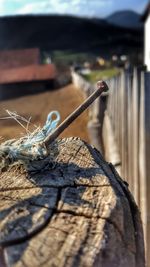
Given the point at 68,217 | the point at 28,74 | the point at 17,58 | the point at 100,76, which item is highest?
the point at 17,58

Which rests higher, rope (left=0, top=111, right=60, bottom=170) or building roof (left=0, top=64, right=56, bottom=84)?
building roof (left=0, top=64, right=56, bottom=84)

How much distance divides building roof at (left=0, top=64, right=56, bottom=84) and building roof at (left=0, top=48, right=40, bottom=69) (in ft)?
1.25

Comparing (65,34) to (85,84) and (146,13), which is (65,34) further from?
Result: (146,13)

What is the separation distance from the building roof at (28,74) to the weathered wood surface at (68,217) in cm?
3232

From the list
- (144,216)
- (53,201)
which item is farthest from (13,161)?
(144,216)

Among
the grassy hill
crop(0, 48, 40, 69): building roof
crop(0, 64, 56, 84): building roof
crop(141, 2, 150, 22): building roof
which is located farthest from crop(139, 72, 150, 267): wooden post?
crop(141, 2, 150, 22): building roof

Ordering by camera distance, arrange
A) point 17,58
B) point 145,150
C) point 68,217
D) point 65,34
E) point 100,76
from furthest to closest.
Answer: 1. point 17,58
2. point 100,76
3. point 65,34
4. point 145,150
5. point 68,217

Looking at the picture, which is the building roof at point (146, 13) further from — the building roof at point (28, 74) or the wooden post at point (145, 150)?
the wooden post at point (145, 150)

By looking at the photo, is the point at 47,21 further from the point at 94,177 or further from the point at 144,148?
the point at 94,177

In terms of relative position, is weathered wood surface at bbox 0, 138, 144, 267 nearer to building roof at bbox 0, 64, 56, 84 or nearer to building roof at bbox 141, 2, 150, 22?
building roof at bbox 0, 64, 56, 84

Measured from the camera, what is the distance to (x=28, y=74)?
37.8 m

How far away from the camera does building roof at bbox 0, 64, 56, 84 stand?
35469 millimetres

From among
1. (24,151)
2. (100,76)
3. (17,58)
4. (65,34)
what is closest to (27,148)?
(24,151)

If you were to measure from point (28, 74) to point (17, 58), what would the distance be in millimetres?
1489
